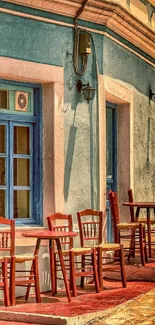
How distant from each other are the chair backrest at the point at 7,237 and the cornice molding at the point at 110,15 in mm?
2832

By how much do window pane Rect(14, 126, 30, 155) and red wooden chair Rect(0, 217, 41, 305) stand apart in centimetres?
111

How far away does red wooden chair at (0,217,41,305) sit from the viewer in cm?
864

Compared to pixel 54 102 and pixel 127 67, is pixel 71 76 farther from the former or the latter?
pixel 127 67

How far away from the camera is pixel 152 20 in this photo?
1402 cm

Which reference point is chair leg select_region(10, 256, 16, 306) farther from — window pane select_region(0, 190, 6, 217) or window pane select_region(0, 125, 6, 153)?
window pane select_region(0, 125, 6, 153)

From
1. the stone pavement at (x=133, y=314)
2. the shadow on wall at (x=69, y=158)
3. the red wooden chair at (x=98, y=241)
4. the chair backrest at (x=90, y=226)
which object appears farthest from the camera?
the shadow on wall at (x=69, y=158)

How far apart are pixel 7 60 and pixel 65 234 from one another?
93.4 inches

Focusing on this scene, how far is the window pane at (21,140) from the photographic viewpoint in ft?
33.5

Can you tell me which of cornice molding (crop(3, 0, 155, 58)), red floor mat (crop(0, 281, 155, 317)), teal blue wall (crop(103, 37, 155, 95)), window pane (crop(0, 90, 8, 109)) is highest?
cornice molding (crop(3, 0, 155, 58))

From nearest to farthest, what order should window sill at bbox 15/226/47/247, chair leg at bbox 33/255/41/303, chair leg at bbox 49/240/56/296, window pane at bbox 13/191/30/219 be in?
chair leg at bbox 33/255/41/303, chair leg at bbox 49/240/56/296, window sill at bbox 15/226/47/247, window pane at bbox 13/191/30/219

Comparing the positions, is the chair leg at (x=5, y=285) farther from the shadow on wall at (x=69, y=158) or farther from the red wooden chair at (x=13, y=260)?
the shadow on wall at (x=69, y=158)

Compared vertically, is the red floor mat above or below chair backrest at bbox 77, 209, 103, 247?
below

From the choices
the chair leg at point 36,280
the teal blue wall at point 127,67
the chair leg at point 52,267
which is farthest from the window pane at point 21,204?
the teal blue wall at point 127,67

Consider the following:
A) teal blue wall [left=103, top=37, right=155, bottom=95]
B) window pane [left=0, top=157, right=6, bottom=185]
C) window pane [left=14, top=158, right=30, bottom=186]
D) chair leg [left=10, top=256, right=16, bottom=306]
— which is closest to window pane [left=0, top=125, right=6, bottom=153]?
window pane [left=0, top=157, right=6, bottom=185]
